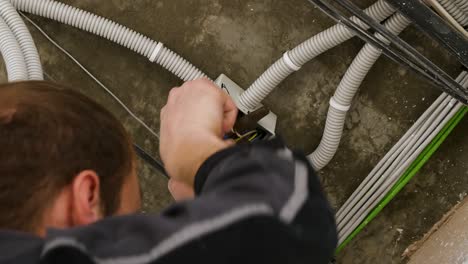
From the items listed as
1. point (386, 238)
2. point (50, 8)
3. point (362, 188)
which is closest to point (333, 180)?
point (362, 188)

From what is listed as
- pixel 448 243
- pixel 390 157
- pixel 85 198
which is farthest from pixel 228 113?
pixel 390 157

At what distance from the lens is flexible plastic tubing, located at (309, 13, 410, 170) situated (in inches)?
67.5

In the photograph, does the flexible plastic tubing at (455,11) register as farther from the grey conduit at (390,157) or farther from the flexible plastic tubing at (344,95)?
the grey conduit at (390,157)

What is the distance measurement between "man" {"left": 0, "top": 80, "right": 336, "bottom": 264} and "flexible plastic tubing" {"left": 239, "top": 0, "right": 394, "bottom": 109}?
3.06 feet

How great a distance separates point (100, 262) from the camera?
574 mm

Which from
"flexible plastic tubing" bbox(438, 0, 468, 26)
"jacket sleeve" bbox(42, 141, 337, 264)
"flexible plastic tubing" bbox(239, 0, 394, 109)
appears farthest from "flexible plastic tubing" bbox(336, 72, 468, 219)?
"jacket sleeve" bbox(42, 141, 337, 264)

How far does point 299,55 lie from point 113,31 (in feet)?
Answer: 2.19

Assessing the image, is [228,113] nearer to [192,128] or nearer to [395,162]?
[192,128]

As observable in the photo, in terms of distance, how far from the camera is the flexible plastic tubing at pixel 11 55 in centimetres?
156

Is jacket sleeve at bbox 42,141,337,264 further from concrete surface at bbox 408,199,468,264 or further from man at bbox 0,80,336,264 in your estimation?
concrete surface at bbox 408,199,468,264

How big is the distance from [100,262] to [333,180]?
5.07ft

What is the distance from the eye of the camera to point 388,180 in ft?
5.97

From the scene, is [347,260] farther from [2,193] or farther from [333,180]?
[2,193]

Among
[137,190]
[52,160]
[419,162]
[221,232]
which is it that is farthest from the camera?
[419,162]
